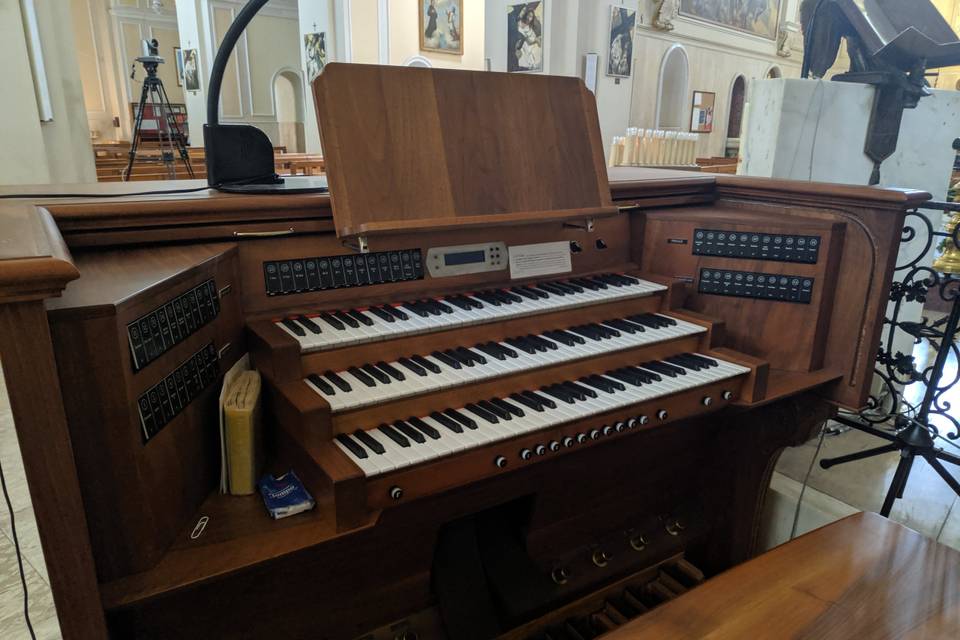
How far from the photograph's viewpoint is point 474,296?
1.74 m

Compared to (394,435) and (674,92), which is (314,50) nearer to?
(674,92)

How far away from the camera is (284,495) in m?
1.20

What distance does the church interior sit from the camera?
1009mm

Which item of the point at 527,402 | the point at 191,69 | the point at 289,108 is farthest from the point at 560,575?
the point at 289,108

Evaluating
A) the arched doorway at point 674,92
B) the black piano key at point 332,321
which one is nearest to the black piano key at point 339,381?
the black piano key at point 332,321

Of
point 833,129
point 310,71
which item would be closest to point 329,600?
point 833,129

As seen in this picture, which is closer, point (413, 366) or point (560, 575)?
point (413, 366)

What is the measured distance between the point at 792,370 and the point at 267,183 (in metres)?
1.61

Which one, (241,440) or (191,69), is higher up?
(191,69)

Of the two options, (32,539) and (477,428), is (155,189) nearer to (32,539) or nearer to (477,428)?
(477,428)

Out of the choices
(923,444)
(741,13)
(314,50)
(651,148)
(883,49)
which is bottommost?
(923,444)

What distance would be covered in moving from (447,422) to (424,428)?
5cm

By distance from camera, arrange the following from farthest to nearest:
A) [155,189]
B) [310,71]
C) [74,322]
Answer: [310,71] → [155,189] → [74,322]

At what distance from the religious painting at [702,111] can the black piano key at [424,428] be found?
12.1m
